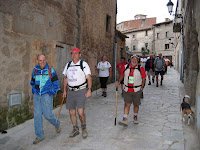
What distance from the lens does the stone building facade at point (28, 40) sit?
4.55m

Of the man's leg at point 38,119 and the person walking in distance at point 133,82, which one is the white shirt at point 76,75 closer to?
the man's leg at point 38,119

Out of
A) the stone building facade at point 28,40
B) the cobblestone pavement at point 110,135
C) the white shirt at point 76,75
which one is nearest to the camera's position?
the cobblestone pavement at point 110,135

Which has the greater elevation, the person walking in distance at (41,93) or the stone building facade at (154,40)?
the stone building facade at (154,40)

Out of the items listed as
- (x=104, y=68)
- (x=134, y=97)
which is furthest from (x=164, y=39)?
(x=134, y=97)

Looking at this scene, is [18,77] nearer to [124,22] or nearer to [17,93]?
[17,93]

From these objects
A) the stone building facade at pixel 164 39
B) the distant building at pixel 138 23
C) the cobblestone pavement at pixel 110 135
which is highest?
the distant building at pixel 138 23

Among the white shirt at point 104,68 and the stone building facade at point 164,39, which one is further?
the stone building facade at point 164,39

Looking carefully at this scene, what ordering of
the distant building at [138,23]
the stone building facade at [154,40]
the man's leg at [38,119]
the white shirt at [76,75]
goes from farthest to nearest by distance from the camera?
the distant building at [138,23] → the stone building facade at [154,40] → the white shirt at [76,75] → the man's leg at [38,119]

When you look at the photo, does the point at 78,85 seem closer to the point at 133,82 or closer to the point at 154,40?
the point at 133,82

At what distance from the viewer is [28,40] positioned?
17.3ft

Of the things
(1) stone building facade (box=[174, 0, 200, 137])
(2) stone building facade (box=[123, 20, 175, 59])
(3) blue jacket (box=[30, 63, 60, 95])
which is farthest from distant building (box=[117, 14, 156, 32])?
(3) blue jacket (box=[30, 63, 60, 95])

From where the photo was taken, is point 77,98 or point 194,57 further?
point 194,57

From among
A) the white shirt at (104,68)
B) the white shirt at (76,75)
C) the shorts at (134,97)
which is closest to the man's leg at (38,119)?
the white shirt at (76,75)

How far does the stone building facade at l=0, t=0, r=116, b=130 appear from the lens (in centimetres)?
455
